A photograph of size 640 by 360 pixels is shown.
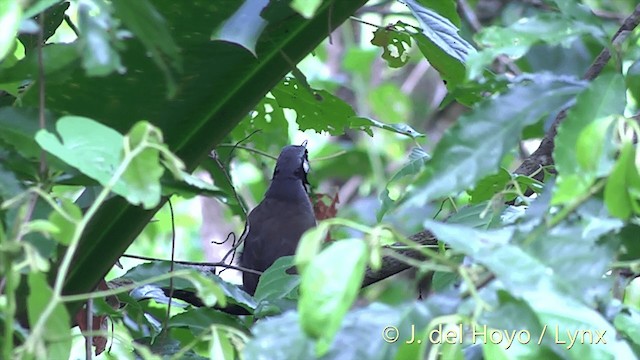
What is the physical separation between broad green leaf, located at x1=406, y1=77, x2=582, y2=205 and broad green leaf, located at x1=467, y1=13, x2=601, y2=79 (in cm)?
3

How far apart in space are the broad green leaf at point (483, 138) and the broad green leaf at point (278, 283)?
1.50 feet

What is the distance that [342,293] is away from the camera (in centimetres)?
61

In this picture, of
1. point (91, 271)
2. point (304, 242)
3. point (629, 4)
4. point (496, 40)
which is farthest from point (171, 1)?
point (629, 4)

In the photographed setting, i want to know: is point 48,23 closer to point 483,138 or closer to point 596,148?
point 483,138

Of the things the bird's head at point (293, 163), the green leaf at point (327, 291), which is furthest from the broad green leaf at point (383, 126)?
the green leaf at point (327, 291)

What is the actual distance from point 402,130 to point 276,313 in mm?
401

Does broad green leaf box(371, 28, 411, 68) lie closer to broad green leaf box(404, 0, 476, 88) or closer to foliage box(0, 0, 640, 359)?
broad green leaf box(404, 0, 476, 88)

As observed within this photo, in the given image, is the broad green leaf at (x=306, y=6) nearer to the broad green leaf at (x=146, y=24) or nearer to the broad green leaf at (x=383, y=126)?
the broad green leaf at (x=146, y=24)

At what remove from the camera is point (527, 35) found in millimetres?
785

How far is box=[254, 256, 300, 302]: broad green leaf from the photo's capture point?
117 centimetres

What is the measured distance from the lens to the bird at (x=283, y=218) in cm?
183

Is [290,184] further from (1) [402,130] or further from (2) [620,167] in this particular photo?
(2) [620,167]

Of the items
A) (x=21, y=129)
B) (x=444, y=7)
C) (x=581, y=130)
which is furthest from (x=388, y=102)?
(x=581, y=130)

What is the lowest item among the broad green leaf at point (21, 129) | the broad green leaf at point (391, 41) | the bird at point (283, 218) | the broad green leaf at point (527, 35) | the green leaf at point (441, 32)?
the bird at point (283, 218)
